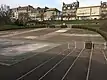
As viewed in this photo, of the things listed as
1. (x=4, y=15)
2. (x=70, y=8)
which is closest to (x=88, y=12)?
(x=70, y=8)

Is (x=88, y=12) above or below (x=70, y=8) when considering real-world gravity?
below

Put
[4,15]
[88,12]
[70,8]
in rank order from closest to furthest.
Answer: [4,15] < [88,12] < [70,8]

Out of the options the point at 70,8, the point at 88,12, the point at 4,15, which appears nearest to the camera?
the point at 4,15

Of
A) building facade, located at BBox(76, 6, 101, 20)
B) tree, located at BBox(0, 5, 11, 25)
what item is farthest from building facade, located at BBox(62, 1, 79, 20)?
tree, located at BBox(0, 5, 11, 25)

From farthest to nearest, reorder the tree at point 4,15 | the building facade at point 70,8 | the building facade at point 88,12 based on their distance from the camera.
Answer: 1. the building facade at point 70,8
2. the building facade at point 88,12
3. the tree at point 4,15

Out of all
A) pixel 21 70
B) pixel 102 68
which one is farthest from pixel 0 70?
pixel 102 68

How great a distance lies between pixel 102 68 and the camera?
63.9 feet

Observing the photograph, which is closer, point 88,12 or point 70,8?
point 88,12

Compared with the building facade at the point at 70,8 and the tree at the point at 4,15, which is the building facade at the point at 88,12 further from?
the tree at the point at 4,15

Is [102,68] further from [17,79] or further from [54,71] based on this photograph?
[17,79]

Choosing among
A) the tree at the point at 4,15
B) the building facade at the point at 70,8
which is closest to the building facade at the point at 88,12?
the building facade at the point at 70,8

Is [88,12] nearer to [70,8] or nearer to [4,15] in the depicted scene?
[70,8]

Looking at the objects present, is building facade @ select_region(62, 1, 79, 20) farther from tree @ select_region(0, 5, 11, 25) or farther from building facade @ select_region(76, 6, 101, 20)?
tree @ select_region(0, 5, 11, 25)

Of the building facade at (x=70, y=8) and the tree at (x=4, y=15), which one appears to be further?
the building facade at (x=70, y=8)
